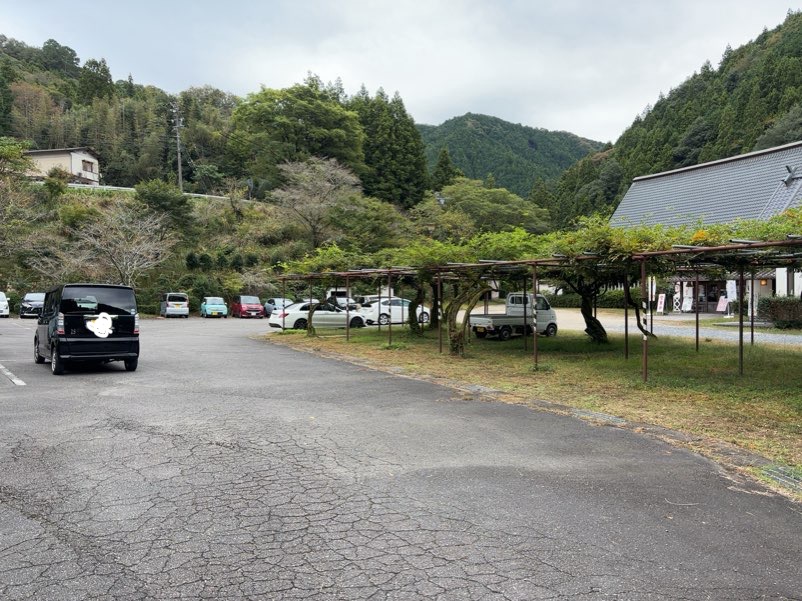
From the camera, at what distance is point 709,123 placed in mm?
49469

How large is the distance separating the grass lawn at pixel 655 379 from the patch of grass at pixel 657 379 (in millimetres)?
16

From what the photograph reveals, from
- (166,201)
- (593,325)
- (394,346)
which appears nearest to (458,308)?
(394,346)

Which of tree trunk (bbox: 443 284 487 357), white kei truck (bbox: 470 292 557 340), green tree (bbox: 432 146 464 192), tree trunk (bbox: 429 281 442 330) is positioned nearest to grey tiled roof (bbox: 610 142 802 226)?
white kei truck (bbox: 470 292 557 340)

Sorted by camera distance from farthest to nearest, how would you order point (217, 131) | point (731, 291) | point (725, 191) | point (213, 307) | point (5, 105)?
1. point (217, 131)
2. point (5, 105)
3. point (213, 307)
4. point (731, 291)
5. point (725, 191)

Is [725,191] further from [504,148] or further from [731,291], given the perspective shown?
[504,148]

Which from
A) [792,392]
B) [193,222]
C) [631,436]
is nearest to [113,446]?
[631,436]

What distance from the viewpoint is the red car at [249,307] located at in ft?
108

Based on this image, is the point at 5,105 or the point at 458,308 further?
the point at 5,105

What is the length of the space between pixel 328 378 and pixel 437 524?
6.97m

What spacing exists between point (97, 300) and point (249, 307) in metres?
23.2

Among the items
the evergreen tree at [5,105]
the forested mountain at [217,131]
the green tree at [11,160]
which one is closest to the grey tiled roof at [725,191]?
the forested mountain at [217,131]

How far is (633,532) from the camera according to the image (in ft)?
11.8

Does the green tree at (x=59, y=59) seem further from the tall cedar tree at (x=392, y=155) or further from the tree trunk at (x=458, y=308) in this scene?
the tree trunk at (x=458, y=308)

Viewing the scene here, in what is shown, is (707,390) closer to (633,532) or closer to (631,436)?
(631,436)
